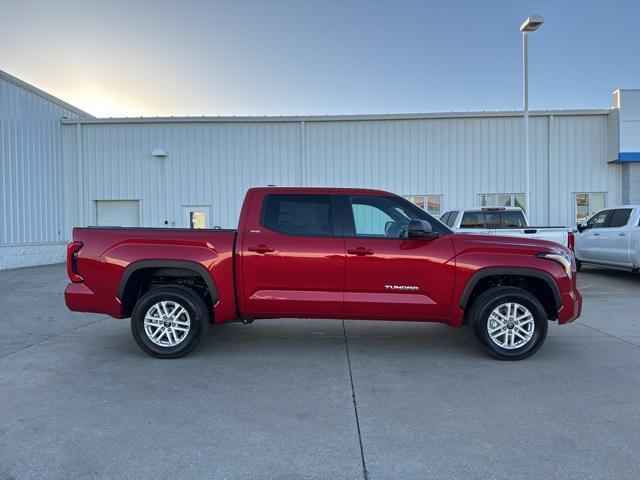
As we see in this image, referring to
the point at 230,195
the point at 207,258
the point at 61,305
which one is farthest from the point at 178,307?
the point at 230,195

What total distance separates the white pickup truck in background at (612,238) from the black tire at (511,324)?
23.7ft

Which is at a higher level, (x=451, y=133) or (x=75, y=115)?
(x=75, y=115)

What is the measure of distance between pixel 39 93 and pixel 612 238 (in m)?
18.4

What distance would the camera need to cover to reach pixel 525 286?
5461 millimetres

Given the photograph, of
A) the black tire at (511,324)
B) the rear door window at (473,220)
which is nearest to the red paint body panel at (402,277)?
the black tire at (511,324)

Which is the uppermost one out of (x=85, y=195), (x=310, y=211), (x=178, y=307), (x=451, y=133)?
(x=451, y=133)

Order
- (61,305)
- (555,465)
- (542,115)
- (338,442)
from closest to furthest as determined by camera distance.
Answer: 1. (555,465)
2. (338,442)
3. (61,305)
4. (542,115)

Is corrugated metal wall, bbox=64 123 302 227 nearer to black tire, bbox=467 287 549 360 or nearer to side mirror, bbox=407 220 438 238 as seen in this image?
side mirror, bbox=407 220 438 238

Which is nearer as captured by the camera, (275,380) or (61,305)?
(275,380)

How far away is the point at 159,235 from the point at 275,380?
2.14 metres

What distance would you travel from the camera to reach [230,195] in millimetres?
17562

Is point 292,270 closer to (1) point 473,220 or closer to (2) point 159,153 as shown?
(1) point 473,220

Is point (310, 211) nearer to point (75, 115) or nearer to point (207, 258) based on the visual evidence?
point (207, 258)

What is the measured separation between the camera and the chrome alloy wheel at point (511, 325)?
511cm
